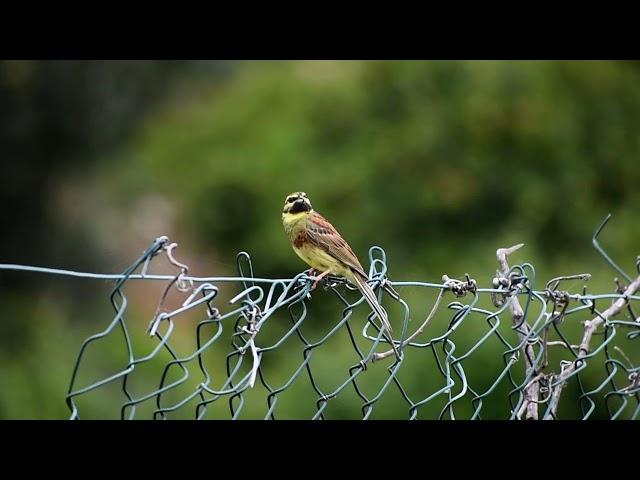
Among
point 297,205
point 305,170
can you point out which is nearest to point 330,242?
point 297,205

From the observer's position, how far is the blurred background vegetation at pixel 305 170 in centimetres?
1210

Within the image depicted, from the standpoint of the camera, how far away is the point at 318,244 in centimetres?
502

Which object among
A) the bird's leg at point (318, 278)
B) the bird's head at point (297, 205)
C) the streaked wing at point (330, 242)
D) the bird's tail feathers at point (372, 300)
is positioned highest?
the bird's head at point (297, 205)

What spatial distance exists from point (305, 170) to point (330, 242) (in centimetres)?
788

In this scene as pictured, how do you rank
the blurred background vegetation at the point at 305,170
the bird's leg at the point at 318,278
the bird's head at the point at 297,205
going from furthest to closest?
the blurred background vegetation at the point at 305,170 → the bird's head at the point at 297,205 → the bird's leg at the point at 318,278

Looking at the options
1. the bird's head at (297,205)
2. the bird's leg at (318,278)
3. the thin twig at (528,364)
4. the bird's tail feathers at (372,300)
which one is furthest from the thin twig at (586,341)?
the bird's head at (297,205)

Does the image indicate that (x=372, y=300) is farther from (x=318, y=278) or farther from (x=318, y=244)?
(x=318, y=244)

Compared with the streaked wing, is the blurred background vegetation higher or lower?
higher

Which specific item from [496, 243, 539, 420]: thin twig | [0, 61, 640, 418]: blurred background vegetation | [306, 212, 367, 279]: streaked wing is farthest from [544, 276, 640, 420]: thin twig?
[0, 61, 640, 418]: blurred background vegetation

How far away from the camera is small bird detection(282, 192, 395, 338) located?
4.81 meters

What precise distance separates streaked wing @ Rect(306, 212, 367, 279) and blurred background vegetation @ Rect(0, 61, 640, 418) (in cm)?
536

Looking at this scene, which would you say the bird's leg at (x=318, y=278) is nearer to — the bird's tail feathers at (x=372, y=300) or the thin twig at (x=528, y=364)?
the bird's tail feathers at (x=372, y=300)

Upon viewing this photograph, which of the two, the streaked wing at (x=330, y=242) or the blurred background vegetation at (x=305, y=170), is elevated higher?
the blurred background vegetation at (x=305, y=170)

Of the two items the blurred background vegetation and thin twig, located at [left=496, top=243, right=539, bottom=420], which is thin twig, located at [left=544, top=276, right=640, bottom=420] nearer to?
thin twig, located at [left=496, top=243, right=539, bottom=420]
